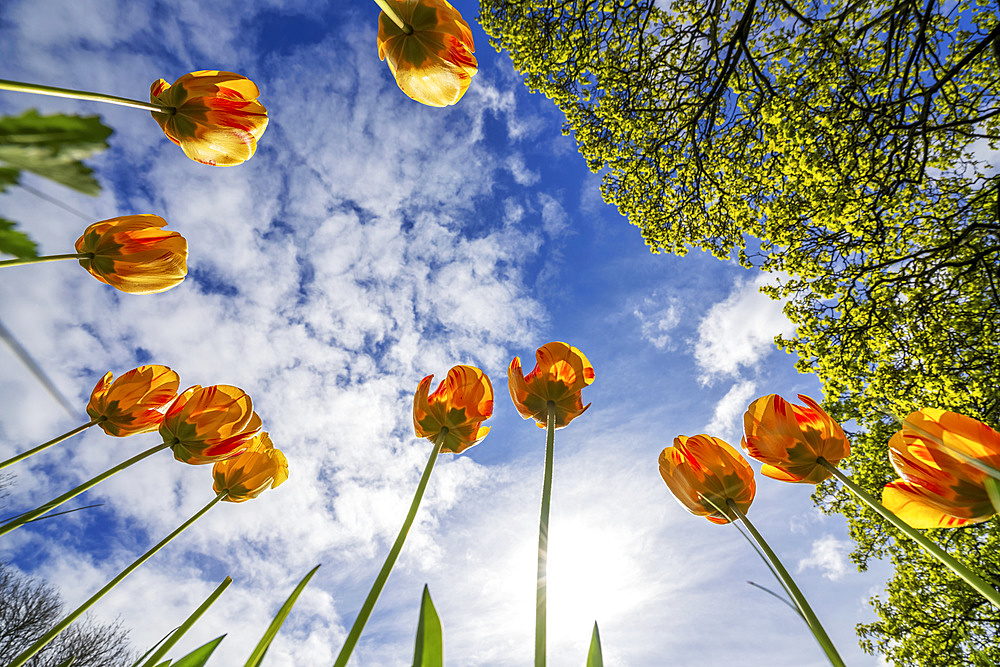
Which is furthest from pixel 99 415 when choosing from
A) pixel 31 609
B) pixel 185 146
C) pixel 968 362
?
pixel 31 609

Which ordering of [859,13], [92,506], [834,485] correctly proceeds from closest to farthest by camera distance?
[92,506]
[859,13]
[834,485]

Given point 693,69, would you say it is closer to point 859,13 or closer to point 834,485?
point 859,13

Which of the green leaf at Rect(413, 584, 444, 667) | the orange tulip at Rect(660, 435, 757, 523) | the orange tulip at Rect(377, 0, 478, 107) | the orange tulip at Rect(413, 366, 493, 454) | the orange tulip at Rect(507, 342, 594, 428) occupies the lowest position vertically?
the green leaf at Rect(413, 584, 444, 667)

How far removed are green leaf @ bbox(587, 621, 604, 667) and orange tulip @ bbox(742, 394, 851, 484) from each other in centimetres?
47

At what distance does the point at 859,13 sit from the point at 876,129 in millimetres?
1158

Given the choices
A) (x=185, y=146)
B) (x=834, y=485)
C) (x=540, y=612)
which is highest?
(x=834, y=485)

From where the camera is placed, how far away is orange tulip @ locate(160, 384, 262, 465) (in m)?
→ 0.89

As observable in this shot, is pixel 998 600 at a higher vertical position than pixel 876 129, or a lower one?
lower

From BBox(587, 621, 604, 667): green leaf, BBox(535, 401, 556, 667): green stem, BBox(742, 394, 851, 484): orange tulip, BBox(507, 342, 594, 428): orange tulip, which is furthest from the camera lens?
BBox(507, 342, 594, 428): orange tulip

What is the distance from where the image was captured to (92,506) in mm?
641

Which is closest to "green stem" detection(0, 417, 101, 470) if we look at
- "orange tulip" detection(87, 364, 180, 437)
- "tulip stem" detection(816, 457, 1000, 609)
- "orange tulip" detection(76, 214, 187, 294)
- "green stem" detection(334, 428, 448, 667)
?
"orange tulip" detection(87, 364, 180, 437)

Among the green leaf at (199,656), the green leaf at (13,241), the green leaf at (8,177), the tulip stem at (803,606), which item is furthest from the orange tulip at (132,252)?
the tulip stem at (803,606)

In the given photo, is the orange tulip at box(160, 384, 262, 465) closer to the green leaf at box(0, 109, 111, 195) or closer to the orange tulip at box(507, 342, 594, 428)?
the orange tulip at box(507, 342, 594, 428)

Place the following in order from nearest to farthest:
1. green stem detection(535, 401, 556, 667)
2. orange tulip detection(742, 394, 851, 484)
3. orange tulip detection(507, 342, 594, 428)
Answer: green stem detection(535, 401, 556, 667), orange tulip detection(742, 394, 851, 484), orange tulip detection(507, 342, 594, 428)
